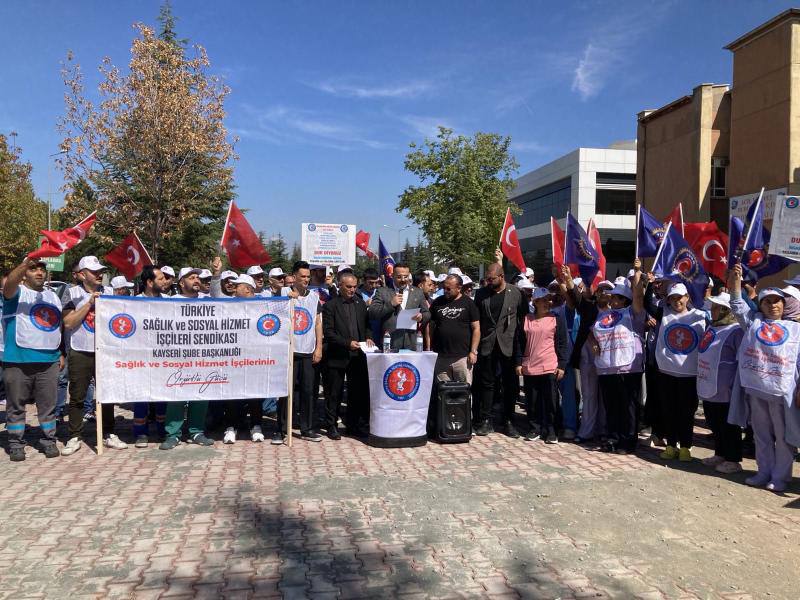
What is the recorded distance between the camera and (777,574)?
4062 millimetres

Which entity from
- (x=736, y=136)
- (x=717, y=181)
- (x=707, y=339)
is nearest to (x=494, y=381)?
(x=707, y=339)

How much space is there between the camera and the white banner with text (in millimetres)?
6918

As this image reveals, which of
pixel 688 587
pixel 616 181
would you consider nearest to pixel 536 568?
pixel 688 587

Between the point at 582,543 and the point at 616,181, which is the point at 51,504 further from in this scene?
the point at 616,181

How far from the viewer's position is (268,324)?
738cm

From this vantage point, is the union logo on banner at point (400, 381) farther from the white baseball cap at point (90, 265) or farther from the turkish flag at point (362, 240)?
the turkish flag at point (362, 240)

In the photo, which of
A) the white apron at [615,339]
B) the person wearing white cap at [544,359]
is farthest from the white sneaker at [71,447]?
the white apron at [615,339]

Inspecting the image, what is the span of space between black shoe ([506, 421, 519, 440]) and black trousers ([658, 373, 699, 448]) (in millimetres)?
1841

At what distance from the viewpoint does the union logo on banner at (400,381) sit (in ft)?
23.6

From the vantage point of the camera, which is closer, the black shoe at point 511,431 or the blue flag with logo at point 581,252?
the black shoe at point 511,431

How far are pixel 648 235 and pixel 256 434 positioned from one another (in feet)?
18.4

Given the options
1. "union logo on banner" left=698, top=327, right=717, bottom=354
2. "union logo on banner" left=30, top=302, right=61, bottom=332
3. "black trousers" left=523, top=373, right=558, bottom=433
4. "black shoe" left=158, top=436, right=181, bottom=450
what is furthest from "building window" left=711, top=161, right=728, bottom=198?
"union logo on banner" left=30, top=302, right=61, bottom=332

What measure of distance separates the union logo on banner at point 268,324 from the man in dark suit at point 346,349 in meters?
0.60

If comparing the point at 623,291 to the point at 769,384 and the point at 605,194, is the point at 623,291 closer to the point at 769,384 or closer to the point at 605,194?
the point at 769,384
